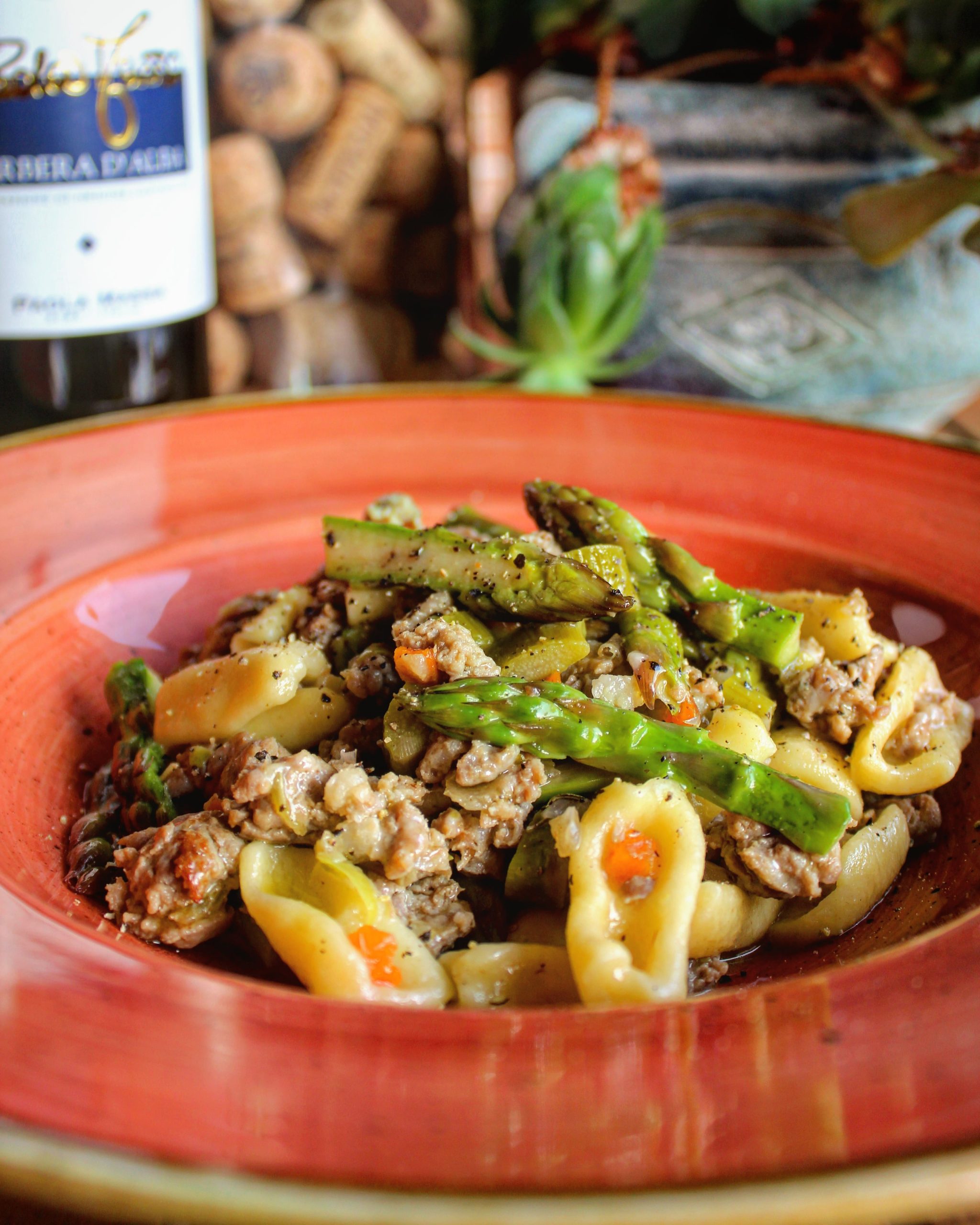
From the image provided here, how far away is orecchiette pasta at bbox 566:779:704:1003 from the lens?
1818mm

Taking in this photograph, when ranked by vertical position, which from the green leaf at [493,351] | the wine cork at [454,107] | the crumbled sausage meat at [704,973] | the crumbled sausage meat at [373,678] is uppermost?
the wine cork at [454,107]

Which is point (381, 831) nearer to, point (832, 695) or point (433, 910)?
point (433, 910)

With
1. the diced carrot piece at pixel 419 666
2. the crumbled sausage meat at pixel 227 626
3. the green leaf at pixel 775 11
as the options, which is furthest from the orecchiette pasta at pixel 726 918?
the green leaf at pixel 775 11

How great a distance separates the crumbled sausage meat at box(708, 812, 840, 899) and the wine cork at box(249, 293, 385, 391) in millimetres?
2948

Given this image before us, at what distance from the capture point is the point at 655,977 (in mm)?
1852

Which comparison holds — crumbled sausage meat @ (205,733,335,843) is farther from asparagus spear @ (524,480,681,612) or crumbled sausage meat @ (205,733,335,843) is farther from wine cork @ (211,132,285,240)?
wine cork @ (211,132,285,240)

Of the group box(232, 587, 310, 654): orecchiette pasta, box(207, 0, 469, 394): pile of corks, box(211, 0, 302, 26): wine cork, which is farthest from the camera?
box(207, 0, 469, 394): pile of corks

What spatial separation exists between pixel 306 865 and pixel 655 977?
0.61 metres

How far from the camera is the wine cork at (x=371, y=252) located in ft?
14.7

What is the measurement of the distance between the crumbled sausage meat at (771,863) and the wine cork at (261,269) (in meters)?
2.99

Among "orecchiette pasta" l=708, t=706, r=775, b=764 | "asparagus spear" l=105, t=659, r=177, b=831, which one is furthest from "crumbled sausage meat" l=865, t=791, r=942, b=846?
"asparagus spear" l=105, t=659, r=177, b=831

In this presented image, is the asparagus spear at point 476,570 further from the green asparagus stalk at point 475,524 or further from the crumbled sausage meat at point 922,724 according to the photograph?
the crumbled sausage meat at point 922,724

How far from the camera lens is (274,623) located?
2492 mm

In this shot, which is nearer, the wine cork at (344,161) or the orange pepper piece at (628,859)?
the orange pepper piece at (628,859)
